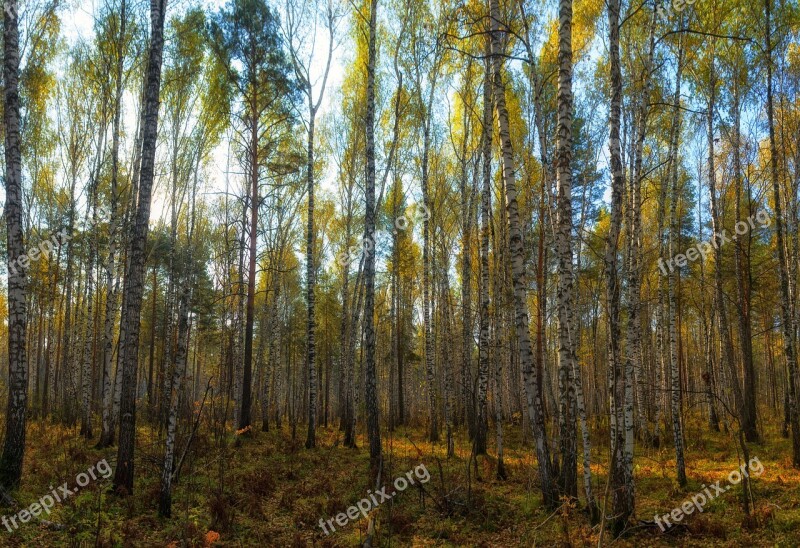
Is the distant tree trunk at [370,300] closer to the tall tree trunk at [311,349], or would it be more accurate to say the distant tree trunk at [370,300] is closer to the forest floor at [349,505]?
the forest floor at [349,505]

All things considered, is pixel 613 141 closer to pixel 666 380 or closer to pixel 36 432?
pixel 666 380

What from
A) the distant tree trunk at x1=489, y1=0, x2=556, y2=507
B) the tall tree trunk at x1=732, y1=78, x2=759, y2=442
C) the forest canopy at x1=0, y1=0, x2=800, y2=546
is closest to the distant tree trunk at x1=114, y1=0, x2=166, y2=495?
the forest canopy at x1=0, y1=0, x2=800, y2=546

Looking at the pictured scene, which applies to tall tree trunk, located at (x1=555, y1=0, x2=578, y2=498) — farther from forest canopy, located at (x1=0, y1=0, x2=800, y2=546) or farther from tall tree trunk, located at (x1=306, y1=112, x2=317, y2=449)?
Answer: tall tree trunk, located at (x1=306, y1=112, x2=317, y2=449)

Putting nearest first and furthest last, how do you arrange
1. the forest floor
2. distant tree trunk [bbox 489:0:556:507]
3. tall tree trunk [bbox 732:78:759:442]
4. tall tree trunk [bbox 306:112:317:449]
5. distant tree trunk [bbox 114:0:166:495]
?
the forest floor < distant tree trunk [bbox 489:0:556:507] < distant tree trunk [bbox 114:0:166:495] < tall tree trunk [bbox 732:78:759:442] < tall tree trunk [bbox 306:112:317:449]

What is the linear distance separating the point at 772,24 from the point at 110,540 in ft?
49.7

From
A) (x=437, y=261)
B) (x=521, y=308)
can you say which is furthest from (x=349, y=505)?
(x=437, y=261)

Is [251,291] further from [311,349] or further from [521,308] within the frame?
[521,308]

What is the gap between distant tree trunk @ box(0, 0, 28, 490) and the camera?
21.6 ft

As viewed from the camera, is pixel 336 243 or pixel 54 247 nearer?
pixel 54 247

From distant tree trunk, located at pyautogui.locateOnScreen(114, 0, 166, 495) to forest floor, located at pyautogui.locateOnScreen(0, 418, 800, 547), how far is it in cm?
33

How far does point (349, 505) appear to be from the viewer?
7551 mm

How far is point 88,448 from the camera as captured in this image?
33.8ft

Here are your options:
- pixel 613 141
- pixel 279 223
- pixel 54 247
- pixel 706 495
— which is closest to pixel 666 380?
pixel 706 495

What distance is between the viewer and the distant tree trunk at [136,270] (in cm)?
702
